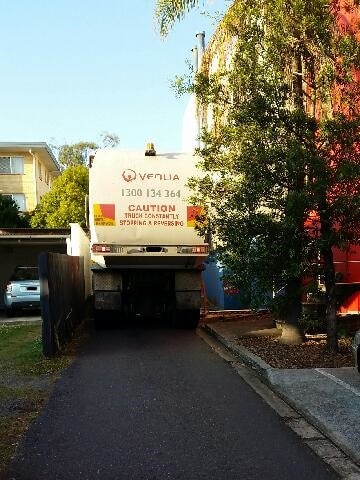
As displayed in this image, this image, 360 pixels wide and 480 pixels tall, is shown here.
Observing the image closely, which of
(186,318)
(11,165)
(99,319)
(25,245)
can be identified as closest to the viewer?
(99,319)

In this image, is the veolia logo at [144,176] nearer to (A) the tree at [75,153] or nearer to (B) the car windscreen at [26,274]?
(B) the car windscreen at [26,274]

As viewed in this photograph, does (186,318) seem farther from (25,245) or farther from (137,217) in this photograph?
(25,245)

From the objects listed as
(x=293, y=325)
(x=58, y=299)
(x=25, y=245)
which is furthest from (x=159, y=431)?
(x=25, y=245)

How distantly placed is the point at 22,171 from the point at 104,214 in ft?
74.1

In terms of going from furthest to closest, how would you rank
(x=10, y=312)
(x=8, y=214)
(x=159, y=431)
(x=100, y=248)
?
1. (x=8, y=214)
2. (x=10, y=312)
3. (x=100, y=248)
4. (x=159, y=431)

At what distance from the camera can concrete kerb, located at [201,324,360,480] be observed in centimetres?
475

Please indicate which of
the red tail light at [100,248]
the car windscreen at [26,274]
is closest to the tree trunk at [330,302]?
the red tail light at [100,248]

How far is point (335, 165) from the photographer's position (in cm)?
873

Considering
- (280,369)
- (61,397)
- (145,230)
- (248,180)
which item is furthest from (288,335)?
(61,397)

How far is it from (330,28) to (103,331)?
7665 millimetres

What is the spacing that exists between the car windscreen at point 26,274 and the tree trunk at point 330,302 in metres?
12.6

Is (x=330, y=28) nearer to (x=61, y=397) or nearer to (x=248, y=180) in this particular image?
(x=248, y=180)

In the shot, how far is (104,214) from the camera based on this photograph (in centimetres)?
1203

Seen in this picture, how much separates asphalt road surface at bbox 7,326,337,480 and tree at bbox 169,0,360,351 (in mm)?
1939
